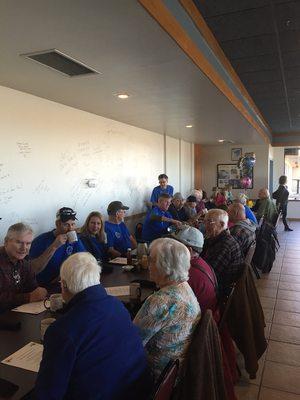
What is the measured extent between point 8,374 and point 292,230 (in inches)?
348

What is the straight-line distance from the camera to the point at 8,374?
133 centimetres

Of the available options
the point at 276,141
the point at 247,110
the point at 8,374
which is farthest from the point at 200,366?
the point at 276,141

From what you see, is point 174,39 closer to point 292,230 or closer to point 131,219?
point 131,219

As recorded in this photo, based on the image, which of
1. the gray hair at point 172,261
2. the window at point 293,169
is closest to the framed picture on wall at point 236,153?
the window at point 293,169

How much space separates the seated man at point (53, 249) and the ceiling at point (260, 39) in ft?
6.57

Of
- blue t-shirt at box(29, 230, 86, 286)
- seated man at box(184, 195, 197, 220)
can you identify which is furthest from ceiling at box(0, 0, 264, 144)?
seated man at box(184, 195, 197, 220)

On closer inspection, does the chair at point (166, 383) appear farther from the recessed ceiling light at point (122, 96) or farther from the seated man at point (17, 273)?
the recessed ceiling light at point (122, 96)

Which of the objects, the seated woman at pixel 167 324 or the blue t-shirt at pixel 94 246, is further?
the blue t-shirt at pixel 94 246

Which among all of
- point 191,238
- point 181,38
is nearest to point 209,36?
point 181,38

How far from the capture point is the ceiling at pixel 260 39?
267 cm

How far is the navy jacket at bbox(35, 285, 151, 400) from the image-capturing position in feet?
3.79

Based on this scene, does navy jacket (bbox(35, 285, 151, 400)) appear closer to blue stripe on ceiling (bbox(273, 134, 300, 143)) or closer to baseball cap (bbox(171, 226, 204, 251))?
baseball cap (bbox(171, 226, 204, 251))

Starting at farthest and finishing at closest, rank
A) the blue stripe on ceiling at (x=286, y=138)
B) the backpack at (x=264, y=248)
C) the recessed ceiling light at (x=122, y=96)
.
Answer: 1. the blue stripe on ceiling at (x=286, y=138)
2. the backpack at (x=264, y=248)
3. the recessed ceiling light at (x=122, y=96)

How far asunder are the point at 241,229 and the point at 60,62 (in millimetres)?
2416
